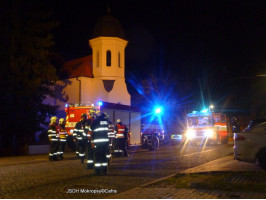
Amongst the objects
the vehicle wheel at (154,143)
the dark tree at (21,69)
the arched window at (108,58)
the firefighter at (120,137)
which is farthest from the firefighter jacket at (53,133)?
the arched window at (108,58)

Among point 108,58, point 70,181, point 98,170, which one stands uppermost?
point 108,58

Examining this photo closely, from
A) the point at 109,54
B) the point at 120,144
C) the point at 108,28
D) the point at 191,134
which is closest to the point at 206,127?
the point at 191,134

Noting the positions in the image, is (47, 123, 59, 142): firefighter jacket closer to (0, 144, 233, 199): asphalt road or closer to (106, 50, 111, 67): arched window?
(0, 144, 233, 199): asphalt road

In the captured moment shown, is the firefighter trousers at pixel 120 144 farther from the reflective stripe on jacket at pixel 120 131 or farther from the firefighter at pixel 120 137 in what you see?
the reflective stripe on jacket at pixel 120 131

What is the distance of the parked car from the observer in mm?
11312

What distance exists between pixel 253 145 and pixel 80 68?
32637 millimetres

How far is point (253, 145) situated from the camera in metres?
11.5

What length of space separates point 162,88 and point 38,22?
3170 cm

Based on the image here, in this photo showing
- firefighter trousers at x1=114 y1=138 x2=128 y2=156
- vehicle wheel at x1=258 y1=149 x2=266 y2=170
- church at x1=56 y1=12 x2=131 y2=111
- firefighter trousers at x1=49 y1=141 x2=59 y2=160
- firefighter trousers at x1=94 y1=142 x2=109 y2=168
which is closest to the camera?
firefighter trousers at x1=94 y1=142 x2=109 y2=168

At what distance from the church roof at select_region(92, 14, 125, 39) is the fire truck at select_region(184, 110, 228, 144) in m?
15.3

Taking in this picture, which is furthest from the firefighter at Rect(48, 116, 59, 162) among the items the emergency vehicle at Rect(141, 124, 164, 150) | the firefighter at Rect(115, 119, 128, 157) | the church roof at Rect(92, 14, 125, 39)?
the church roof at Rect(92, 14, 125, 39)

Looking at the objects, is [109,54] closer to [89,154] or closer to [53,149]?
[53,149]

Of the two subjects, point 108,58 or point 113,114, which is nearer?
point 113,114

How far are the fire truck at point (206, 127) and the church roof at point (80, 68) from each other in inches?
642
